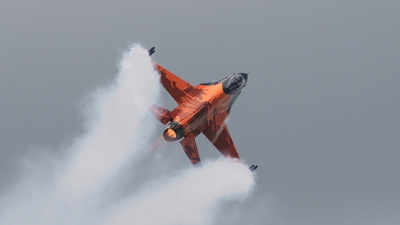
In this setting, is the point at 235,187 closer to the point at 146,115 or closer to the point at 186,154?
the point at 186,154

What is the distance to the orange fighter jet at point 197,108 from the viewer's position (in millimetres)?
73250

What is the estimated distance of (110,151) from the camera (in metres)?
75.4

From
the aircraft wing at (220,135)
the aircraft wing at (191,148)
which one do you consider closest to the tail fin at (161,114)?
the aircraft wing at (191,148)

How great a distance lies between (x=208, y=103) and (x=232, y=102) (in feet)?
13.7

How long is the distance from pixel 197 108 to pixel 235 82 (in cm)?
503

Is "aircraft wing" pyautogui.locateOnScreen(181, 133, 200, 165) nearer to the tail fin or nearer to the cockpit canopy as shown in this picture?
the tail fin

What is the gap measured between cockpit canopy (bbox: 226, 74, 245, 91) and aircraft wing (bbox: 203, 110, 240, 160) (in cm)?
312

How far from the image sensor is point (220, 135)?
78000 mm

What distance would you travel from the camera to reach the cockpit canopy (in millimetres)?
75562

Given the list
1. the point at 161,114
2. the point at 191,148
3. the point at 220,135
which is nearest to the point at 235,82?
the point at 220,135

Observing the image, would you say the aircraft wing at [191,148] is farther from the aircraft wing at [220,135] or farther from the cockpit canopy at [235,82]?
the cockpit canopy at [235,82]

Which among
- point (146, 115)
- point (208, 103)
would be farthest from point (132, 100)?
point (208, 103)

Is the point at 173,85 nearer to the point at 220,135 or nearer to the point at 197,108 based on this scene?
the point at 197,108

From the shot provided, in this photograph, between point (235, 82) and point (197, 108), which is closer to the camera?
point (197, 108)
